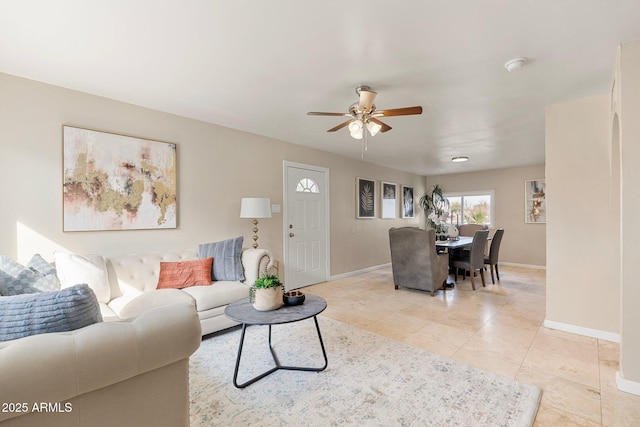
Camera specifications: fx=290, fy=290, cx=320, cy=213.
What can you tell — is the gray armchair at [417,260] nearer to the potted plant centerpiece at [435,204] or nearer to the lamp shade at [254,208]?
the lamp shade at [254,208]

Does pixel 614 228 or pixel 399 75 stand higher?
pixel 399 75

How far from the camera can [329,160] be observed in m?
5.28

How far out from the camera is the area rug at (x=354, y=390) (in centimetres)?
171

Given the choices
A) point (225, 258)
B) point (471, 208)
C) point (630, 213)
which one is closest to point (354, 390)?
point (225, 258)

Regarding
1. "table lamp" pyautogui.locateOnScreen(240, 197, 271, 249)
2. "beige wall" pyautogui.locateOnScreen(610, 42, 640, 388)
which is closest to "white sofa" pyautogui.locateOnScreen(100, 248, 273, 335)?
"table lamp" pyautogui.locateOnScreen(240, 197, 271, 249)

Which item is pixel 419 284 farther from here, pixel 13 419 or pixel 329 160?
pixel 13 419

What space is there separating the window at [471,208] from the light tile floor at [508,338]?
2577 millimetres

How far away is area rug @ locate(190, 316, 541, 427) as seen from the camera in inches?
67.5

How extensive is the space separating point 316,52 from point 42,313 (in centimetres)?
208

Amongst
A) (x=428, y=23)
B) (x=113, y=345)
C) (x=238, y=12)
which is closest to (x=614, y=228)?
(x=428, y=23)

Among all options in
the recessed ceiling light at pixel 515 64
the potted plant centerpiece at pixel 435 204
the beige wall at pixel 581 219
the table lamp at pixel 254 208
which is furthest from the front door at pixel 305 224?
the potted plant centerpiece at pixel 435 204

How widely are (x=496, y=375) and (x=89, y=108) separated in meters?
4.19

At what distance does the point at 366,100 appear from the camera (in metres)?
2.52

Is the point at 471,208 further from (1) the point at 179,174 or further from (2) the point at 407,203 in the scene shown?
(1) the point at 179,174
